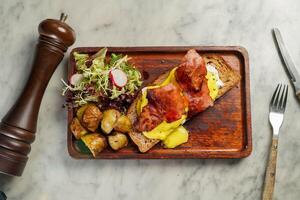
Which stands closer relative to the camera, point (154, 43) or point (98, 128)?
point (98, 128)

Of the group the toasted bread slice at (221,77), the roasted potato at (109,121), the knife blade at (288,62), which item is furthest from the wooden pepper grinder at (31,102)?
the knife blade at (288,62)

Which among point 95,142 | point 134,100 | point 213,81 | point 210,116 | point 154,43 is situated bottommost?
point 95,142

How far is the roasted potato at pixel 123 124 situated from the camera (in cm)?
254

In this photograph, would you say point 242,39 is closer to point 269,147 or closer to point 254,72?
point 254,72

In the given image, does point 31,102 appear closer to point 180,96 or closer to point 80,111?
point 80,111

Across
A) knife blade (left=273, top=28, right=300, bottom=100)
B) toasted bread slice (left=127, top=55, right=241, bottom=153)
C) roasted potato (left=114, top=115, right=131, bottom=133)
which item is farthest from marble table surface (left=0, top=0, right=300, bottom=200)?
roasted potato (left=114, top=115, right=131, bottom=133)

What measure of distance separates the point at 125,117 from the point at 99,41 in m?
0.59

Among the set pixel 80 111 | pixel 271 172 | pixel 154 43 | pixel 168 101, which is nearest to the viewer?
pixel 168 101

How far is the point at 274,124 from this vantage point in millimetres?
2766

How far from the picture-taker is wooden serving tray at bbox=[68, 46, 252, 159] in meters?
2.65

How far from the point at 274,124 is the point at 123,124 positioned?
0.97 meters

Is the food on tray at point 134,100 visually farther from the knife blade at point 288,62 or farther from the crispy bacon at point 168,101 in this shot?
the knife blade at point 288,62

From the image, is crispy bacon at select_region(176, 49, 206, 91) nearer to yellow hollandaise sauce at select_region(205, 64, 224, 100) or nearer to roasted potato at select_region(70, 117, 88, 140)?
yellow hollandaise sauce at select_region(205, 64, 224, 100)

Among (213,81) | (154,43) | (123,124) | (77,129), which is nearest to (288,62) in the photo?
(213,81)
